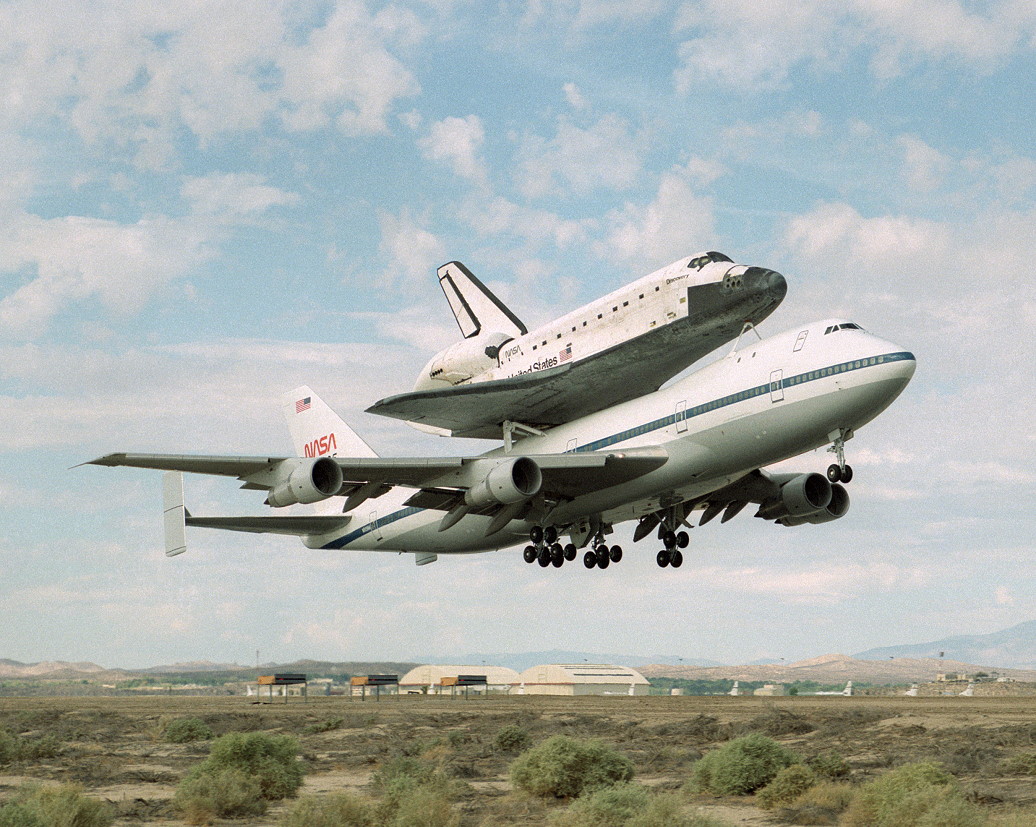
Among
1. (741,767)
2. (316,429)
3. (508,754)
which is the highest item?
(316,429)

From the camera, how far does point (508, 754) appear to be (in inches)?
1240

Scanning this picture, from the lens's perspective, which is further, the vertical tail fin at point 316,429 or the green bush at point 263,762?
the vertical tail fin at point 316,429

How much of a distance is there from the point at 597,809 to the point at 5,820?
9.48 metres

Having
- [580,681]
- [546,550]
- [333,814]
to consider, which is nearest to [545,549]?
[546,550]

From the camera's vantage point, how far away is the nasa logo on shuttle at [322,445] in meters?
51.5

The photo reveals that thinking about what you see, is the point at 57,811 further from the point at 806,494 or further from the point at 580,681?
the point at 580,681

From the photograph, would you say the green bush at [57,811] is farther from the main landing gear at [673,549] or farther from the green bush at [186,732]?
the main landing gear at [673,549]

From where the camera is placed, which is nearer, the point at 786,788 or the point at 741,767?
the point at 786,788

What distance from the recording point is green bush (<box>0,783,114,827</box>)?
16.6 metres

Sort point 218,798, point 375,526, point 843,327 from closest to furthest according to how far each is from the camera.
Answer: point 218,798 < point 843,327 < point 375,526

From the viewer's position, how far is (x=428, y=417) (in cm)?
4341

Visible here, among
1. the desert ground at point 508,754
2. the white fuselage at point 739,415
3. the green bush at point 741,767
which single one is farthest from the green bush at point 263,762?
the white fuselage at point 739,415

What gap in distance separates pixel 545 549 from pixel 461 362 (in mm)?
9369

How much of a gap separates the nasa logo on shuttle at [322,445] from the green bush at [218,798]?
2958cm
